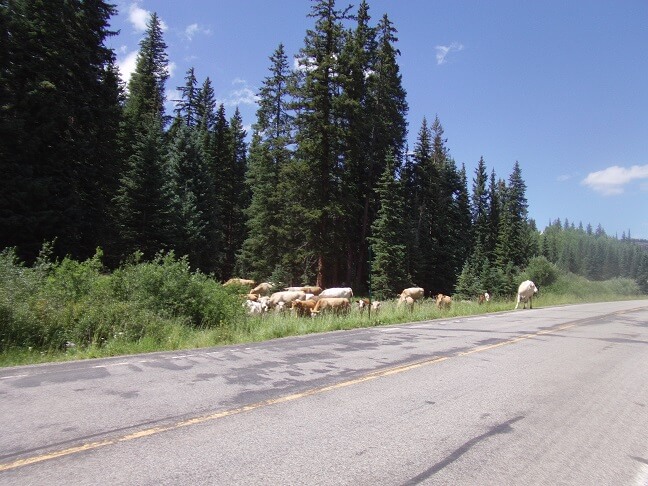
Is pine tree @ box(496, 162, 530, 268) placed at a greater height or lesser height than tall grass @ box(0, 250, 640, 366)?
greater

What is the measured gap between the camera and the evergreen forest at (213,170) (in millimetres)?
A: 23984

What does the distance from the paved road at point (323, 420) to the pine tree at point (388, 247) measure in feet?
91.9

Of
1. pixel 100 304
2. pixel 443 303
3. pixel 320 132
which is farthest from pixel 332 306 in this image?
pixel 320 132

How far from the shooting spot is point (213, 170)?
50.4m

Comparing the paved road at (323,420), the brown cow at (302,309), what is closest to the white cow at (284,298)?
the brown cow at (302,309)

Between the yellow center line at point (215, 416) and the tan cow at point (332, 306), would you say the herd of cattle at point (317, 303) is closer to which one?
the tan cow at point (332, 306)

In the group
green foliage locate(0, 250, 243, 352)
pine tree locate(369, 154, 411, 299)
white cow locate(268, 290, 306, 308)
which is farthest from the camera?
pine tree locate(369, 154, 411, 299)

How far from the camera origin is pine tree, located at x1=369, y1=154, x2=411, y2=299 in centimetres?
3653

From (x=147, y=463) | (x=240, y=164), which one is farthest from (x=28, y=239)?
(x=240, y=164)

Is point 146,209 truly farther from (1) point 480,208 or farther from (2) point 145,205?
(1) point 480,208

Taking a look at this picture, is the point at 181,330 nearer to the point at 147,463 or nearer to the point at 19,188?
the point at 147,463


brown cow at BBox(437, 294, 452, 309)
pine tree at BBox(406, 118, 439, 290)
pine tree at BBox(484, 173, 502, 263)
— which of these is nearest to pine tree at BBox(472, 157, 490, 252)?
pine tree at BBox(484, 173, 502, 263)

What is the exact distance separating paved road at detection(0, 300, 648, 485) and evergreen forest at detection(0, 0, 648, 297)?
27.8ft

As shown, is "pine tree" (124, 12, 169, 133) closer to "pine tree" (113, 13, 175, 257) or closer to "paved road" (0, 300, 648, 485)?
"pine tree" (113, 13, 175, 257)
